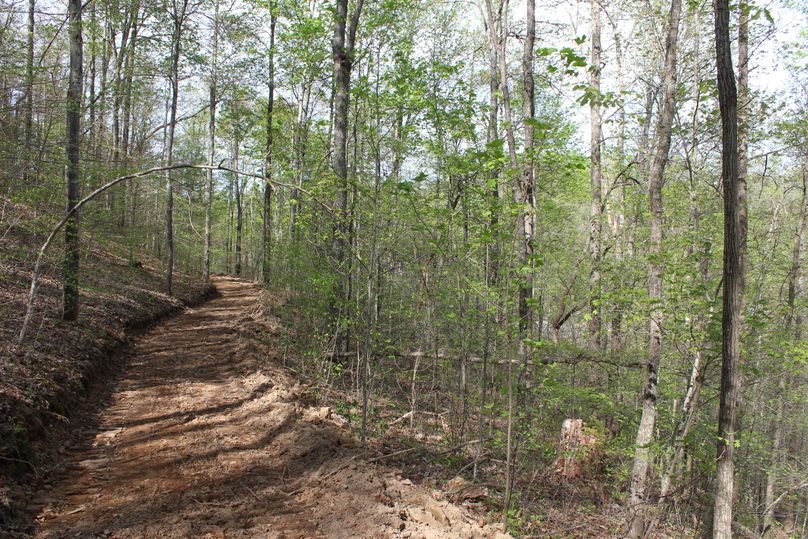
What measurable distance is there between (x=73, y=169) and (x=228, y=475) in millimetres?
6380

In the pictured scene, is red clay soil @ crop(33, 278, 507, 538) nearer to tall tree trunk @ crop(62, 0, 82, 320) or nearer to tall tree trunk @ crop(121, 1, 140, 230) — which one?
tall tree trunk @ crop(62, 0, 82, 320)

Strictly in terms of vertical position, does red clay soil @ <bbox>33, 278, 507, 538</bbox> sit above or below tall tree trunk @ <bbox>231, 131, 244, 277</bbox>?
below

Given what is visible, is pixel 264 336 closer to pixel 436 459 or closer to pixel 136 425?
pixel 136 425

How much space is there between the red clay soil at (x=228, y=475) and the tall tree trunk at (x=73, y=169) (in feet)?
5.94

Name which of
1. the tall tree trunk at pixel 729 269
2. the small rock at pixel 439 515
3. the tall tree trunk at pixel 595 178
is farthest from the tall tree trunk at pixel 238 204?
the small rock at pixel 439 515

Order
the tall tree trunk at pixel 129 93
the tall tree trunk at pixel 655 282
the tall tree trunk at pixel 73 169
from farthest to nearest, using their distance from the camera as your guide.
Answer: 1. the tall tree trunk at pixel 129 93
2. the tall tree trunk at pixel 73 169
3. the tall tree trunk at pixel 655 282

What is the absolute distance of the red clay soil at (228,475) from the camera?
3.50m

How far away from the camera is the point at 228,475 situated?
4.48 meters

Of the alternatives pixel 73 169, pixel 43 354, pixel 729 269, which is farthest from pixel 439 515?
pixel 73 169

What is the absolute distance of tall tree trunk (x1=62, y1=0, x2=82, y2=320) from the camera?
733 cm

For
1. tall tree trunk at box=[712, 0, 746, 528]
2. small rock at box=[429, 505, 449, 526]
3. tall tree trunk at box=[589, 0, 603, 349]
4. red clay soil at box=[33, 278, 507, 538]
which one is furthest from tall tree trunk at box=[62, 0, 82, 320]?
tall tree trunk at box=[589, 0, 603, 349]

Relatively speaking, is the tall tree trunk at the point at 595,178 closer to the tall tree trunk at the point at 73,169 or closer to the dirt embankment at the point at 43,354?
the dirt embankment at the point at 43,354

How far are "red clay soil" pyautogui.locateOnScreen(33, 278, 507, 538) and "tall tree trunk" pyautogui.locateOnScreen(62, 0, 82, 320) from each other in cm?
181

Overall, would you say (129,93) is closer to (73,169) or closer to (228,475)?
(73,169)
